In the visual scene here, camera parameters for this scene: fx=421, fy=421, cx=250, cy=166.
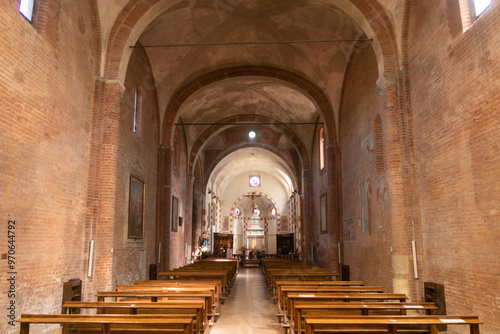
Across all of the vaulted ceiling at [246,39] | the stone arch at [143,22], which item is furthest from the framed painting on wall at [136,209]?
the stone arch at [143,22]

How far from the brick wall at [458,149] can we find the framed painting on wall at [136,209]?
8.45 m

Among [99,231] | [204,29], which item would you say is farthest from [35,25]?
[204,29]

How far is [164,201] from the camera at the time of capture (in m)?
17.2

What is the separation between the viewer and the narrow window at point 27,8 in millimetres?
7384

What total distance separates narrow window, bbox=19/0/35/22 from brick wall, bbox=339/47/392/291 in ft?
27.9

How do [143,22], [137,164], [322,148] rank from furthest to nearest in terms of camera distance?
[322,148] < [137,164] < [143,22]

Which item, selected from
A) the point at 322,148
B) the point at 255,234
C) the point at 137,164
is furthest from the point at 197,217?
the point at 255,234

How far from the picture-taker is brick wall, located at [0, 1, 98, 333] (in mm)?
6684

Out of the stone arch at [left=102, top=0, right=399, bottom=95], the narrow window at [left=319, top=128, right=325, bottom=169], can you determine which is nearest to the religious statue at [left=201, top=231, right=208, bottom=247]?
the narrow window at [left=319, top=128, right=325, bottom=169]

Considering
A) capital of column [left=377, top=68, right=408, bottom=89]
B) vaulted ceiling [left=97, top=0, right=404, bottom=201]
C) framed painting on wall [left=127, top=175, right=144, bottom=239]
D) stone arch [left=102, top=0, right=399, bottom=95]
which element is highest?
vaulted ceiling [left=97, top=0, right=404, bottom=201]

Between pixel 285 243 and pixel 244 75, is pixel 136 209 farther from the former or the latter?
pixel 285 243

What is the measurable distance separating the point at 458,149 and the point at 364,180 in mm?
5845

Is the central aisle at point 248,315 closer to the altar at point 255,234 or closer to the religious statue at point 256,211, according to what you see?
the religious statue at point 256,211

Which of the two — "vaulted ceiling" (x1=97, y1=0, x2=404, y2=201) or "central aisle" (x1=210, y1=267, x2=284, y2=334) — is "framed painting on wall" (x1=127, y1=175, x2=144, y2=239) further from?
"vaulted ceiling" (x1=97, y1=0, x2=404, y2=201)
